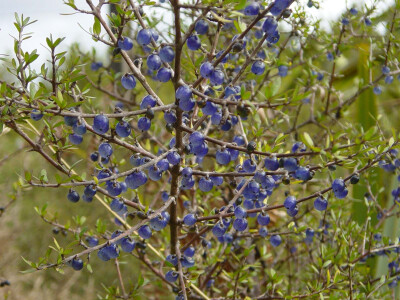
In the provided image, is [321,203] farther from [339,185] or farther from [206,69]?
[206,69]

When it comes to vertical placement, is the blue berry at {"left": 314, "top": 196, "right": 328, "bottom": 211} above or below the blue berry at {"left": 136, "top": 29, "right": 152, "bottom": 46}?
below

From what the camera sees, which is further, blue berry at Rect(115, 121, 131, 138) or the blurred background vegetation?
the blurred background vegetation

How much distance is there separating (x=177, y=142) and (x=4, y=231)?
330 centimetres

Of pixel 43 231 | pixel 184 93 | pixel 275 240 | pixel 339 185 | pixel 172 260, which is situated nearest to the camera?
pixel 184 93

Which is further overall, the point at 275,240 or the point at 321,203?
the point at 275,240

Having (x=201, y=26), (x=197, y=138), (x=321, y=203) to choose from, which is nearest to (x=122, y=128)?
(x=197, y=138)

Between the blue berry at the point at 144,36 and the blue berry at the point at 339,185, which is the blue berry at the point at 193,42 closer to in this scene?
the blue berry at the point at 144,36

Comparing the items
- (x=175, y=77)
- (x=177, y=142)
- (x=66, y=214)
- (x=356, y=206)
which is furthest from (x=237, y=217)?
(x=66, y=214)

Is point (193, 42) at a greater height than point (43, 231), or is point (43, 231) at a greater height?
point (193, 42)

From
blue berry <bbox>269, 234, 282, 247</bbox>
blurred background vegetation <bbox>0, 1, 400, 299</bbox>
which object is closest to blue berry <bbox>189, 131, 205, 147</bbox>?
blue berry <bbox>269, 234, 282, 247</bbox>

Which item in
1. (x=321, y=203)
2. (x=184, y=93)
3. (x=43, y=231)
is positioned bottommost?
(x=43, y=231)

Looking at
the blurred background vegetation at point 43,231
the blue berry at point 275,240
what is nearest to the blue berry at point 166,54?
the blue berry at point 275,240

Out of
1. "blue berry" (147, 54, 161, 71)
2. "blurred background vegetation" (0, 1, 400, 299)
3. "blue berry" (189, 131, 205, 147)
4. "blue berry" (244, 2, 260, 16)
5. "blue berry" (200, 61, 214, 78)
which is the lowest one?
"blurred background vegetation" (0, 1, 400, 299)

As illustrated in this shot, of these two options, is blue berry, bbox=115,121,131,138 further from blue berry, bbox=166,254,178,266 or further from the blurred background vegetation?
the blurred background vegetation
